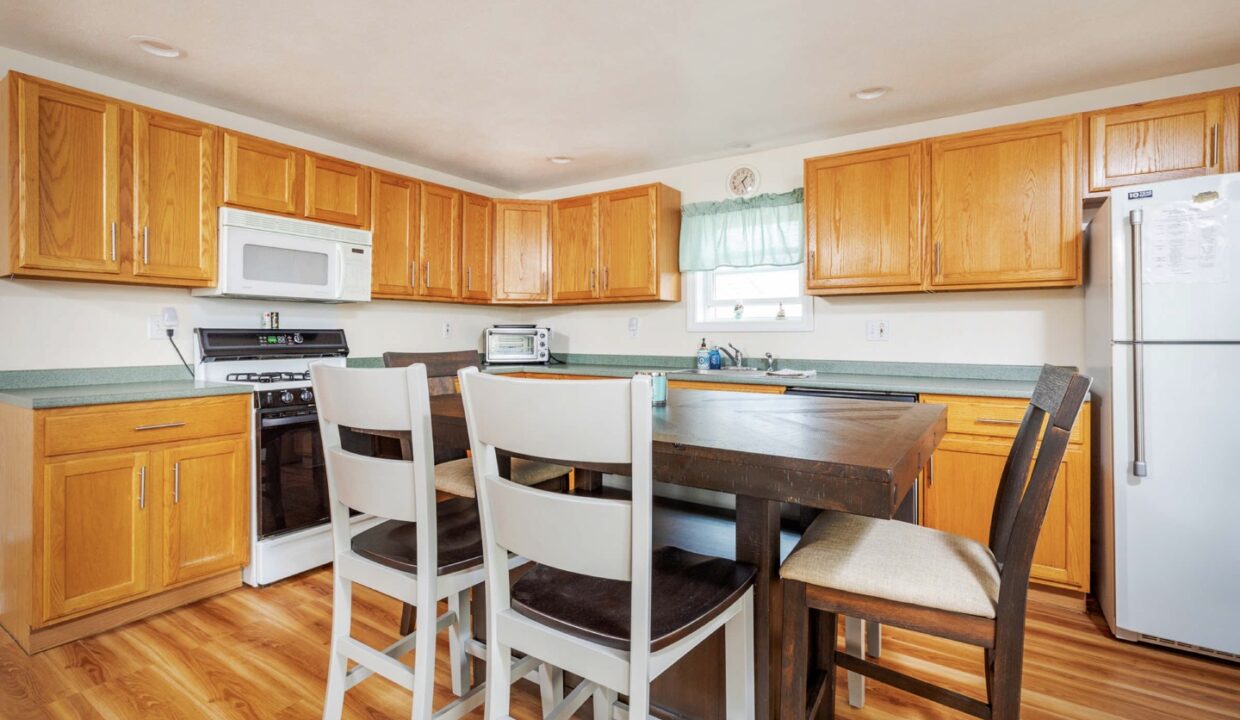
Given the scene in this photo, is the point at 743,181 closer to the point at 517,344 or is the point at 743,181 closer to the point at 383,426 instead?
the point at 517,344

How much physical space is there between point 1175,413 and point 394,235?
12.5ft

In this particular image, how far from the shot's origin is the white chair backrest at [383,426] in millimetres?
1242

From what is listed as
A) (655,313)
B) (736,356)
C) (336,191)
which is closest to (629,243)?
(655,313)

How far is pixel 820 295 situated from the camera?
3.34m

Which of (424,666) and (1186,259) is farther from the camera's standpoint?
(1186,259)

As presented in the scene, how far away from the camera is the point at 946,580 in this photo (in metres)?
1.13

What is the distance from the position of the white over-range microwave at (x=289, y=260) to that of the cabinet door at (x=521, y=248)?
104cm

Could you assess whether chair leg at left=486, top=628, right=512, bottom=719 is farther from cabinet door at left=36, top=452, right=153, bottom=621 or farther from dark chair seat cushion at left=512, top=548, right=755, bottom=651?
cabinet door at left=36, top=452, right=153, bottom=621

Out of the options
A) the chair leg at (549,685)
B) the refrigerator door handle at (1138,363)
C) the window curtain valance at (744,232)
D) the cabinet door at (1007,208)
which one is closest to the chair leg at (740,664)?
the chair leg at (549,685)


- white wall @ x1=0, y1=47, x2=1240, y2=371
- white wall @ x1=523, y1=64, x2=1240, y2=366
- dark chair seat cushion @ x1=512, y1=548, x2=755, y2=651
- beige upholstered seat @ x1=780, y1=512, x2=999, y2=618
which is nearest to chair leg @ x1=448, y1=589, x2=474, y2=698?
dark chair seat cushion @ x1=512, y1=548, x2=755, y2=651

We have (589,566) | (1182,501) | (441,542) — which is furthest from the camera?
(1182,501)

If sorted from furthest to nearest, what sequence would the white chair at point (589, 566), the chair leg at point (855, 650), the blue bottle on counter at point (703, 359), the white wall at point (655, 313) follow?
the blue bottle on counter at point (703, 359), the white wall at point (655, 313), the chair leg at point (855, 650), the white chair at point (589, 566)

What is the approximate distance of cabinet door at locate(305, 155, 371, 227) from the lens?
3.17 m

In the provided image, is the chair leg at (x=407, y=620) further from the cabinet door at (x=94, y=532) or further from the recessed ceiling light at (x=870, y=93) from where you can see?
the recessed ceiling light at (x=870, y=93)
